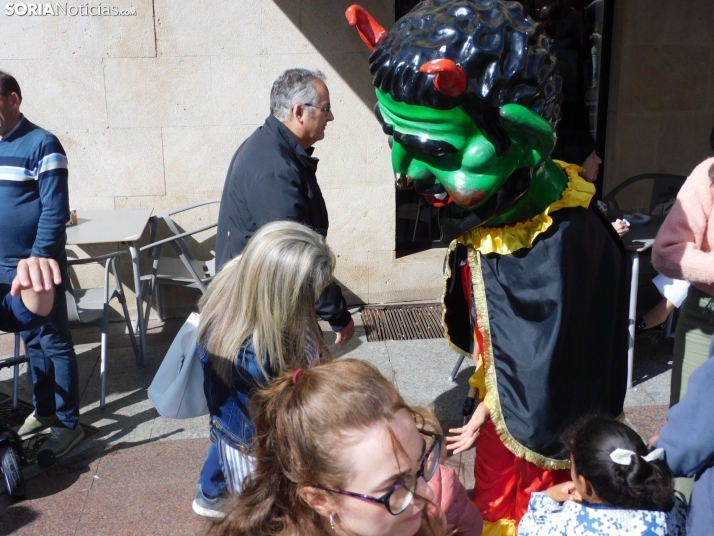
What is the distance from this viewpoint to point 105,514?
Result: 363 cm

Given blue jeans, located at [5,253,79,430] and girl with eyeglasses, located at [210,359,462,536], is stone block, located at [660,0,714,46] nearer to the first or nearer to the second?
blue jeans, located at [5,253,79,430]

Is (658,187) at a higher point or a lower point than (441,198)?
lower

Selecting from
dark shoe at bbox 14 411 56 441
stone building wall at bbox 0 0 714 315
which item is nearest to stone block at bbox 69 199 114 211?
stone building wall at bbox 0 0 714 315

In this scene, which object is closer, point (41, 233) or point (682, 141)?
point (41, 233)

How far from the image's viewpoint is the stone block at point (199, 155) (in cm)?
575

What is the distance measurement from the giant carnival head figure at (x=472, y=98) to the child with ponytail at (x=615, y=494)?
0.82 metres

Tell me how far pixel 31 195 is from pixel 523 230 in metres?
2.81

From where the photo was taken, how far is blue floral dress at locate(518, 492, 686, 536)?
211cm

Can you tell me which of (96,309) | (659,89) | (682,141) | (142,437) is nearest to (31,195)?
(96,309)

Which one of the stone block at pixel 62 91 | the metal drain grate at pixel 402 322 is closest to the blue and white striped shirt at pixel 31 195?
the stone block at pixel 62 91

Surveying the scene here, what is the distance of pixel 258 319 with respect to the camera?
251cm

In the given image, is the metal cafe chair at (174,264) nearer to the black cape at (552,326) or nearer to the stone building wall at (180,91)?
the stone building wall at (180,91)

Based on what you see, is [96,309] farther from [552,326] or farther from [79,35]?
[552,326]

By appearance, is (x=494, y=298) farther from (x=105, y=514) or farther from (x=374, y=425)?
(x=105, y=514)
